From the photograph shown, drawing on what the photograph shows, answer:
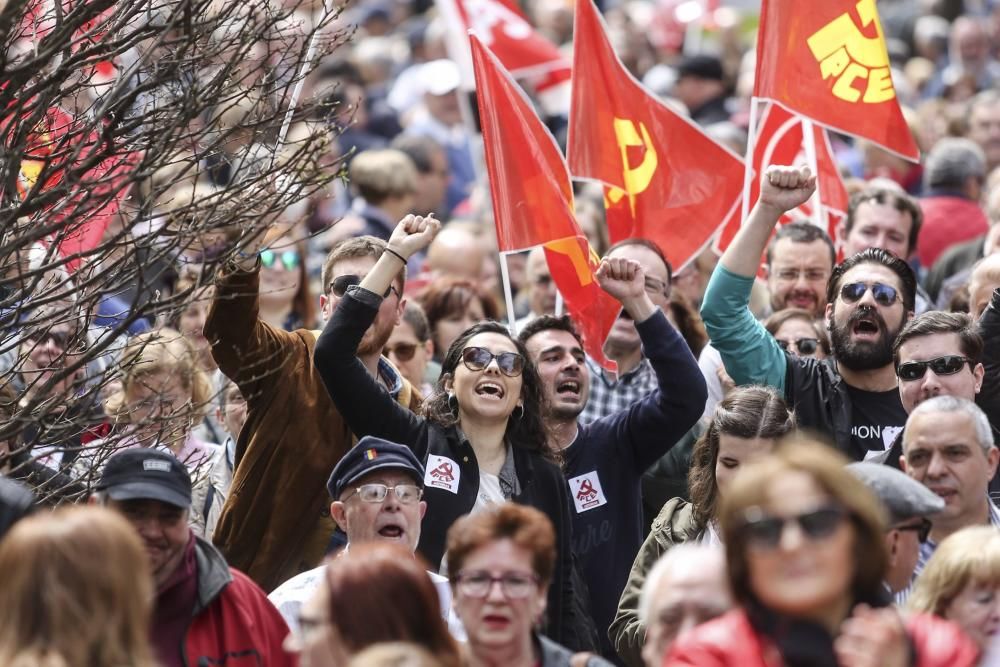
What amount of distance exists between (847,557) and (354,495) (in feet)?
7.45

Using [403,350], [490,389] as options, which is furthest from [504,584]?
[403,350]

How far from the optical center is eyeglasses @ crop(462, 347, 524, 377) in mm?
6938

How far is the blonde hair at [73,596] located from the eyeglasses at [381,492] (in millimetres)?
1755

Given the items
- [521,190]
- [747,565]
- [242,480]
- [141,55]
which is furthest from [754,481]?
[521,190]

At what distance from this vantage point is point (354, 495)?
6.15 meters

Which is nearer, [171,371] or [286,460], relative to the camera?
[286,460]

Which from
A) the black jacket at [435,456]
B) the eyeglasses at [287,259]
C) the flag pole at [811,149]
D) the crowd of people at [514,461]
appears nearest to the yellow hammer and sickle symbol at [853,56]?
the flag pole at [811,149]

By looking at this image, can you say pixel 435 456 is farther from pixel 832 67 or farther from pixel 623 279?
pixel 832 67

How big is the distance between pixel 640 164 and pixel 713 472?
273cm

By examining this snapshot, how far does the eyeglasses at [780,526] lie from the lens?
13.8ft

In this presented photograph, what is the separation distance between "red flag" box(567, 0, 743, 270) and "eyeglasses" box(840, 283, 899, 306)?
1.48 m

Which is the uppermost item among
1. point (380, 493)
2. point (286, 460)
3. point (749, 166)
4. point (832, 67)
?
point (832, 67)

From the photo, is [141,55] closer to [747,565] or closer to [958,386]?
[747,565]

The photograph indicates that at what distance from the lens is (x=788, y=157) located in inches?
388
